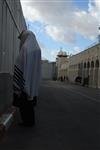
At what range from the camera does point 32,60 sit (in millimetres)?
14016

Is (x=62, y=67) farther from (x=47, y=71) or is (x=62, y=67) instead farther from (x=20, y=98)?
(x=20, y=98)

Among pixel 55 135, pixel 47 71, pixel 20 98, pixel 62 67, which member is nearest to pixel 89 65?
pixel 47 71

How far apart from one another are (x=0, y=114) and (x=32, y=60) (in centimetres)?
296

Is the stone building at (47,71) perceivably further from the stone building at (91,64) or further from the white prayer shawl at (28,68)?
the white prayer shawl at (28,68)

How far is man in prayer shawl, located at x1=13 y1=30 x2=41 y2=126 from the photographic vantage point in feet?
45.7

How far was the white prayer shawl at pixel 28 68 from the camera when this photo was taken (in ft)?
45.7

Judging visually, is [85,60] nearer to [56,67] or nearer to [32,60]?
[56,67]

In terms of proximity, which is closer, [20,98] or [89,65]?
[20,98]

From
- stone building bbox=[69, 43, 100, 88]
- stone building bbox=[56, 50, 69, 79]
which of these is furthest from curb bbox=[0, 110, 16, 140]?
stone building bbox=[56, 50, 69, 79]

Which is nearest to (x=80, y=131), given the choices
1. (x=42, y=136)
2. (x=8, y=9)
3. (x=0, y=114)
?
(x=42, y=136)

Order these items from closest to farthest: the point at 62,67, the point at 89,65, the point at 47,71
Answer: the point at 89,65 < the point at 47,71 < the point at 62,67

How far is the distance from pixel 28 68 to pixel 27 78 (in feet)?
0.86

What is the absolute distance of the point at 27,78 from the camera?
14.0 metres

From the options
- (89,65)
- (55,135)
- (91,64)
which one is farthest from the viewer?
(89,65)
